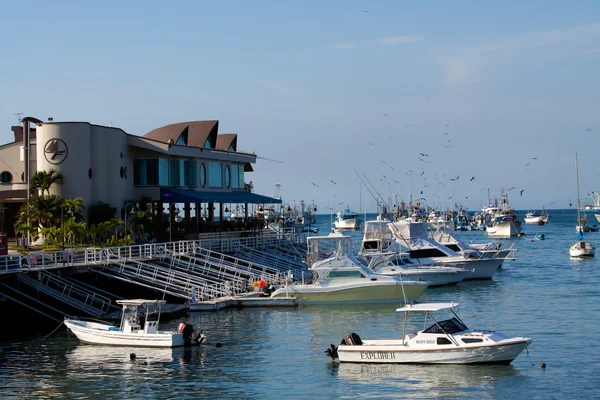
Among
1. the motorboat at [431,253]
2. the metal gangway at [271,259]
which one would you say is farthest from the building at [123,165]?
the motorboat at [431,253]

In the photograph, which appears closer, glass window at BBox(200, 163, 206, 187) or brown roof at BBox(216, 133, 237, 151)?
glass window at BBox(200, 163, 206, 187)

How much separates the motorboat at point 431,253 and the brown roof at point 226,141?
20.0 m

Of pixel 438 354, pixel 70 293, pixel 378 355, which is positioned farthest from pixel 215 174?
pixel 438 354

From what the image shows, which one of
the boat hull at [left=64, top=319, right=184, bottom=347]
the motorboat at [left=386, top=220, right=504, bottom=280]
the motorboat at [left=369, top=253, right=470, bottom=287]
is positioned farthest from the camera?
the motorboat at [left=386, top=220, right=504, bottom=280]

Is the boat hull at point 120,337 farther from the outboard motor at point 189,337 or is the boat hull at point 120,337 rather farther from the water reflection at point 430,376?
the water reflection at point 430,376

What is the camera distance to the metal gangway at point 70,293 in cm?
4228

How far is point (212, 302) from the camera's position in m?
46.4

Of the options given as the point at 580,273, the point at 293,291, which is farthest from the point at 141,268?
the point at 580,273

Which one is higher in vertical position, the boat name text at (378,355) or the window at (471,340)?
the window at (471,340)

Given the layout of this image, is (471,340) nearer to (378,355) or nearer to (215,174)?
(378,355)

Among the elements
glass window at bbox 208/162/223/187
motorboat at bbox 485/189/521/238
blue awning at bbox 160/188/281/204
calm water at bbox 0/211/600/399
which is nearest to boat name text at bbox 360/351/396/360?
calm water at bbox 0/211/600/399

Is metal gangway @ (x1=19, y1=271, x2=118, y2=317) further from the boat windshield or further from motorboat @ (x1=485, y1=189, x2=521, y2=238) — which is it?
motorboat @ (x1=485, y1=189, x2=521, y2=238)

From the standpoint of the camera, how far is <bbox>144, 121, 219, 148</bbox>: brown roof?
230 ft

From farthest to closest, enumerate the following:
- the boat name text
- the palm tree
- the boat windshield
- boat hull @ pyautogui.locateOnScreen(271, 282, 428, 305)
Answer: the palm tree, boat hull @ pyautogui.locateOnScreen(271, 282, 428, 305), the boat name text, the boat windshield
